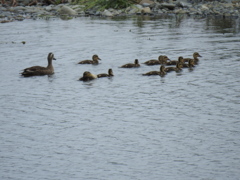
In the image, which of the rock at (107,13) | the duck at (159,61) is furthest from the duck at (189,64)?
the rock at (107,13)

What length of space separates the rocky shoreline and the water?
1784cm

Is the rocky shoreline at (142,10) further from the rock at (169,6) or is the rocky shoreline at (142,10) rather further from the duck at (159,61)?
the duck at (159,61)

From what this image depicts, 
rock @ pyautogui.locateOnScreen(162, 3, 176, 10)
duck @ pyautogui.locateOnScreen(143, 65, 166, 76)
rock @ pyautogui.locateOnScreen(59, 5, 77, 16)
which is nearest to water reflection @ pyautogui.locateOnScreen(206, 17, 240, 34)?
rock @ pyautogui.locateOnScreen(162, 3, 176, 10)

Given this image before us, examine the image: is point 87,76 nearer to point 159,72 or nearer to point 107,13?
point 159,72

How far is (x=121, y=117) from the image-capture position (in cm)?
1478

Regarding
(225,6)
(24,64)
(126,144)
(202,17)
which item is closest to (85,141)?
(126,144)

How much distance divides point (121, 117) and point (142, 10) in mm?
32289

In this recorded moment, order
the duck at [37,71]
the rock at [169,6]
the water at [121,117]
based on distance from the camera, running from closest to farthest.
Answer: the water at [121,117] → the duck at [37,71] → the rock at [169,6]

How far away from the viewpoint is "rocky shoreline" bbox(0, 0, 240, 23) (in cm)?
4519

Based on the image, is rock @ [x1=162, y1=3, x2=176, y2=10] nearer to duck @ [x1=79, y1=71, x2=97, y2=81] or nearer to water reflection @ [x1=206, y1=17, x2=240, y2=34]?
water reflection @ [x1=206, y1=17, x2=240, y2=34]

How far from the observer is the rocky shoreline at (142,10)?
4519 cm

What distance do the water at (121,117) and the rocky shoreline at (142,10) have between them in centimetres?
1784

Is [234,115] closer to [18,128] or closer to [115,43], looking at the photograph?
→ [18,128]

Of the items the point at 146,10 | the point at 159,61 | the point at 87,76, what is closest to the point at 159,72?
the point at 159,61
